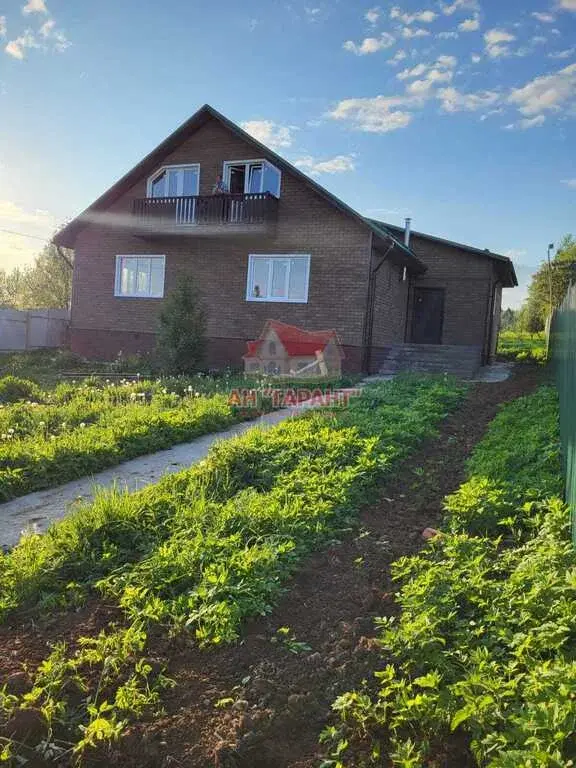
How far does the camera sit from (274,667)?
2.61 meters

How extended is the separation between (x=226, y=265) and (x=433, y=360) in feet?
21.3

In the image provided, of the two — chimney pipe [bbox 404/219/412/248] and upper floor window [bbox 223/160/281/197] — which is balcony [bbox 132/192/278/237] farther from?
chimney pipe [bbox 404/219/412/248]

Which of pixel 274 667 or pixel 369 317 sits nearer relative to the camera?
pixel 274 667

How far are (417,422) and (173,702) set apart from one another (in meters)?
5.34

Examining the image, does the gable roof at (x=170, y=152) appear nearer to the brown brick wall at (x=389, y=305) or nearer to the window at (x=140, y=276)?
the brown brick wall at (x=389, y=305)

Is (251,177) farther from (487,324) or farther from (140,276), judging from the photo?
(487,324)

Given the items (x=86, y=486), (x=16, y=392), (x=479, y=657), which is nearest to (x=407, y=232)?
(x=16, y=392)

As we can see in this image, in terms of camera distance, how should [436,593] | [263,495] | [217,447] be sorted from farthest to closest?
[217,447] < [263,495] < [436,593]

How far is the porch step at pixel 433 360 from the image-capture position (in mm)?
15102

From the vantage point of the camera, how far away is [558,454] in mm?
5230

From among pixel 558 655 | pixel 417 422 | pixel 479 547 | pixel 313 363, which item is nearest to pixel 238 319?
pixel 313 363

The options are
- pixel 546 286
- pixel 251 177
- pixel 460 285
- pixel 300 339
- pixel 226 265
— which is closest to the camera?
pixel 300 339

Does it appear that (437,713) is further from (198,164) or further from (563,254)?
(563,254)

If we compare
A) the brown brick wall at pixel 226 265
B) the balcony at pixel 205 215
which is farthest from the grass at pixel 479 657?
the balcony at pixel 205 215
